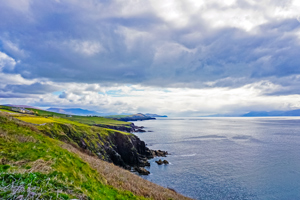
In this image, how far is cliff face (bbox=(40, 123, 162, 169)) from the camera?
44831 mm

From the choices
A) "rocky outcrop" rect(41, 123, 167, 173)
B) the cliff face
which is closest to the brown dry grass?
→ the cliff face

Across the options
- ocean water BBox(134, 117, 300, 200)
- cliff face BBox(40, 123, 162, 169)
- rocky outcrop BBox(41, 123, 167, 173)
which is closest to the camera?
ocean water BBox(134, 117, 300, 200)

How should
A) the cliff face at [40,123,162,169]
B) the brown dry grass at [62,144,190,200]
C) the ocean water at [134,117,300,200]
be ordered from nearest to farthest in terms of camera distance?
the brown dry grass at [62,144,190,200]
the ocean water at [134,117,300,200]
the cliff face at [40,123,162,169]

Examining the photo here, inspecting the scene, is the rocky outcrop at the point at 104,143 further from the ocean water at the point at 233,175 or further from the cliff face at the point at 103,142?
the ocean water at the point at 233,175

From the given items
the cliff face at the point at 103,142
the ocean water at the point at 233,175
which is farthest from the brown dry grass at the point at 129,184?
the cliff face at the point at 103,142

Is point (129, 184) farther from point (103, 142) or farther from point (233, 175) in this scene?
point (233, 175)

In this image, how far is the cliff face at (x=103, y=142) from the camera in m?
44.8

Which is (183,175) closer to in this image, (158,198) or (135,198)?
(158,198)

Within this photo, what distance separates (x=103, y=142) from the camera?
6144cm

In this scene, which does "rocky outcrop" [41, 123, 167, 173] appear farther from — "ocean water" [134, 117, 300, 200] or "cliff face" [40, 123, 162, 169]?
"ocean water" [134, 117, 300, 200]

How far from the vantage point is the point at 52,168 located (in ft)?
42.0

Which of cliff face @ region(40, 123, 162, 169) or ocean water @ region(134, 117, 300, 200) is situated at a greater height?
cliff face @ region(40, 123, 162, 169)

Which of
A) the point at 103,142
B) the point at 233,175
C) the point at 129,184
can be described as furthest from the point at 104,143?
the point at 233,175

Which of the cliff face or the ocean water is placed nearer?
the ocean water
